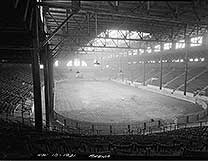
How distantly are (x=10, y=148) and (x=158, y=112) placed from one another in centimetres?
1439

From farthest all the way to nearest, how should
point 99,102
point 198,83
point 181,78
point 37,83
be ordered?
point 181,78 < point 198,83 < point 99,102 < point 37,83

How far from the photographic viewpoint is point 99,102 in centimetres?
2119

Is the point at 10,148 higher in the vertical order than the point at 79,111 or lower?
higher

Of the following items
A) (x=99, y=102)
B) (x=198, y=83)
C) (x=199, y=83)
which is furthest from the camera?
(x=198, y=83)

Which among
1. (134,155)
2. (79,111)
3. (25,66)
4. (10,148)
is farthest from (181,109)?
(25,66)

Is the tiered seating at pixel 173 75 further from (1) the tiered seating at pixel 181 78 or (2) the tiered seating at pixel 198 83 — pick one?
(2) the tiered seating at pixel 198 83

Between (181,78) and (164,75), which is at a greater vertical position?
(164,75)

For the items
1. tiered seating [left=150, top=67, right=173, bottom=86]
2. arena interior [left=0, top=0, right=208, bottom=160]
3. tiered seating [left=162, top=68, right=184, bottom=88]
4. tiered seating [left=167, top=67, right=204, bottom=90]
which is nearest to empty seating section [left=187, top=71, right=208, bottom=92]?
arena interior [left=0, top=0, right=208, bottom=160]

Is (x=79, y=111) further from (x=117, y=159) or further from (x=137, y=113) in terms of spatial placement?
(x=117, y=159)

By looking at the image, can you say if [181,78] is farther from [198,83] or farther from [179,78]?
[198,83]

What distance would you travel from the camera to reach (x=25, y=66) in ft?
111

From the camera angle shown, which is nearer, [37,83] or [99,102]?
[37,83]

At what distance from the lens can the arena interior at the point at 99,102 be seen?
4.68 metres

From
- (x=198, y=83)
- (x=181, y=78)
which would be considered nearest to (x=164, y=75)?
(x=181, y=78)
